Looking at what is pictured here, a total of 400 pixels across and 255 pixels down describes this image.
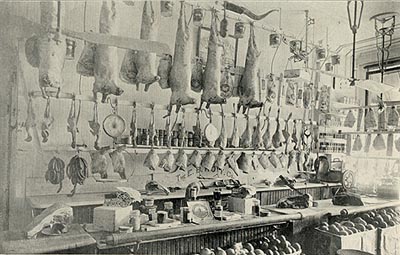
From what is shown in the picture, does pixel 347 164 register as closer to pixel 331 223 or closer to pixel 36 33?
pixel 331 223

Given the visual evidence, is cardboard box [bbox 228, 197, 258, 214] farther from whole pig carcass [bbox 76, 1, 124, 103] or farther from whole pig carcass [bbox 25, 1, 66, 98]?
whole pig carcass [bbox 25, 1, 66, 98]

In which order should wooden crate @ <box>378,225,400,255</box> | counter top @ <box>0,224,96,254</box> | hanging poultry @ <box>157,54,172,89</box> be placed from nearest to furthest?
1. counter top @ <box>0,224,96,254</box>
2. hanging poultry @ <box>157,54,172,89</box>
3. wooden crate @ <box>378,225,400,255</box>

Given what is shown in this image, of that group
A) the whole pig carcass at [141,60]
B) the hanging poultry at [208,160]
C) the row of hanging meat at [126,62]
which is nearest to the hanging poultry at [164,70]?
the row of hanging meat at [126,62]

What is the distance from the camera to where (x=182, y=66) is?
208cm

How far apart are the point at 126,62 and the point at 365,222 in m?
2.13

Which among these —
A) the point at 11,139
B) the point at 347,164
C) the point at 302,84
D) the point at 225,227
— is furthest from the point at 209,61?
the point at 347,164

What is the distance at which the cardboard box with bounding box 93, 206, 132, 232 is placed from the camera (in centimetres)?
182

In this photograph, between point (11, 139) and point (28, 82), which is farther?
point (28, 82)

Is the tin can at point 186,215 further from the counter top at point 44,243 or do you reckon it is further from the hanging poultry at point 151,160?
the hanging poultry at point 151,160

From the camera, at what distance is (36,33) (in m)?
1.61

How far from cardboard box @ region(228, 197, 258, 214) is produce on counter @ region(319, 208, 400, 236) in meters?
0.57

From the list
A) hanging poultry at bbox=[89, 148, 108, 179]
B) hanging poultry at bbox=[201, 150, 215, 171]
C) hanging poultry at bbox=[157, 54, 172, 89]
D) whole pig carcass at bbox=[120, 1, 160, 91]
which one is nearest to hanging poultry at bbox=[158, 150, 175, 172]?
hanging poultry at bbox=[201, 150, 215, 171]

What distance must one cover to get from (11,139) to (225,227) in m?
1.20

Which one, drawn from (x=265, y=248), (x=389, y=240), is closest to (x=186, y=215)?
(x=265, y=248)
